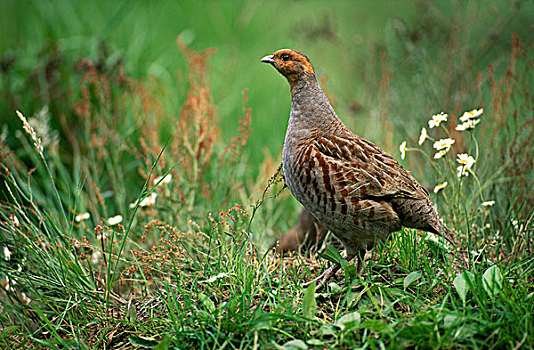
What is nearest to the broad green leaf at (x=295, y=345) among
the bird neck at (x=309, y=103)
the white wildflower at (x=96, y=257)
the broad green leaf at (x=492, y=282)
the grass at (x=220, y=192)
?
the grass at (x=220, y=192)

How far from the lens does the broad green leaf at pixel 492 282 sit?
8.49ft

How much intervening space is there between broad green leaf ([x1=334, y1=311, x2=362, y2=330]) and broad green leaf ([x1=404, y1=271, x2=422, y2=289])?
41 centimetres

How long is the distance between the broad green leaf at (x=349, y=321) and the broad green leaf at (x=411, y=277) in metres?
0.41

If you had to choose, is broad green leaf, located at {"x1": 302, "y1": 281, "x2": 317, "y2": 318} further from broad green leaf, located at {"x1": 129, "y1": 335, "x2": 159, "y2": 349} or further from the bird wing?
broad green leaf, located at {"x1": 129, "y1": 335, "x2": 159, "y2": 349}

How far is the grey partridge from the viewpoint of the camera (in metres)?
3.02

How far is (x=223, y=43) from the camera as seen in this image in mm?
8234

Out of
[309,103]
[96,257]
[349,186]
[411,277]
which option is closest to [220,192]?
[96,257]

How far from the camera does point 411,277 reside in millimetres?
2922

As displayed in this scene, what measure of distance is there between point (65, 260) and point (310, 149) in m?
1.58

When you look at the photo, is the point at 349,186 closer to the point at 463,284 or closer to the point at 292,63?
the point at 463,284

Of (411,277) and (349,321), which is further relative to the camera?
(411,277)

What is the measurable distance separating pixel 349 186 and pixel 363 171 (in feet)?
0.42

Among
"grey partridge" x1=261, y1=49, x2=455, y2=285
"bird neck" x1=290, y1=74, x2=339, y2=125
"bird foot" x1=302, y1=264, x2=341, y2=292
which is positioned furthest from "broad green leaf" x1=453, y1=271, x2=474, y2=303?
"bird neck" x1=290, y1=74, x2=339, y2=125

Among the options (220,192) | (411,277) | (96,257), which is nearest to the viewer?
(411,277)
